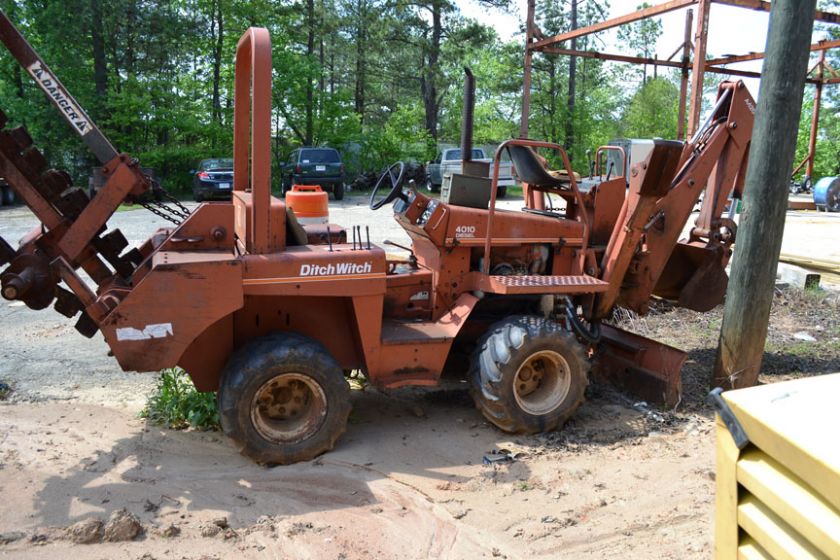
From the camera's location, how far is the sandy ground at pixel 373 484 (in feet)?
12.6

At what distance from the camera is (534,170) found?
6055 mm

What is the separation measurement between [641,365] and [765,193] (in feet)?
5.83

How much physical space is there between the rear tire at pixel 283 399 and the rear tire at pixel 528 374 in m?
1.10

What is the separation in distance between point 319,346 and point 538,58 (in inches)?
1293

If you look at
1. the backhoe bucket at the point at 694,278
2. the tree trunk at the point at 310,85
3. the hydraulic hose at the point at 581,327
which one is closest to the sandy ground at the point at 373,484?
the hydraulic hose at the point at 581,327

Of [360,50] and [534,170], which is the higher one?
[360,50]

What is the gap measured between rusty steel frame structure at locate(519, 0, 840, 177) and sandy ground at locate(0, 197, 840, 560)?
24.1ft

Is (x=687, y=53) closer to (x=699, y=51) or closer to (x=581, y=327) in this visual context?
(x=699, y=51)

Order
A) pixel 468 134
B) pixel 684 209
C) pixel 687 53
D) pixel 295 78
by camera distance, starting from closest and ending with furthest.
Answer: pixel 468 134
pixel 684 209
pixel 687 53
pixel 295 78

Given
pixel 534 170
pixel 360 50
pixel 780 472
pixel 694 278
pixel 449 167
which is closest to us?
pixel 780 472

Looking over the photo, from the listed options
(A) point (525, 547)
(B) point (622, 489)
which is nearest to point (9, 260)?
(A) point (525, 547)

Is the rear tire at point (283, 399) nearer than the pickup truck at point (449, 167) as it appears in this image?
Yes

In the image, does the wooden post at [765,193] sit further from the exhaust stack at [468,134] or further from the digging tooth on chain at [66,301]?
the digging tooth on chain at [66,301]

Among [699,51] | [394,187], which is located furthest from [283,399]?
[699,51]
